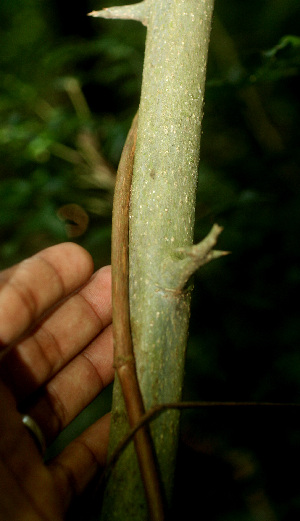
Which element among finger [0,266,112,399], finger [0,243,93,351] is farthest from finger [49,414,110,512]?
finger [0,243,93,351]

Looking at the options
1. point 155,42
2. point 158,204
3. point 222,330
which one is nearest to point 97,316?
point 158,204

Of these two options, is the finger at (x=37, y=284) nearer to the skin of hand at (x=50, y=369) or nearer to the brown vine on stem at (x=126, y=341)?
the skin of hand at (x=50, y=369)

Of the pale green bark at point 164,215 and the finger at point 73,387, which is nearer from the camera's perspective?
the pale green bark at point 164,215

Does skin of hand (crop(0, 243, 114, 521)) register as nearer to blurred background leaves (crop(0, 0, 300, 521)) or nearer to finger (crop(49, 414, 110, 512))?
finger (crop(49, 414, 110, 512))

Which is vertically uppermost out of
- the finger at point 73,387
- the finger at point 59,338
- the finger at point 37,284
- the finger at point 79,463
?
the finger at point 37,284

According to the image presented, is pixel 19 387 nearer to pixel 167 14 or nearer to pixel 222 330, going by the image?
pixel 167 14

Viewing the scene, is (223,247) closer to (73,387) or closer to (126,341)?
(73,387)

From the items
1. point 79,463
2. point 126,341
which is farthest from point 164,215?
point 79,463

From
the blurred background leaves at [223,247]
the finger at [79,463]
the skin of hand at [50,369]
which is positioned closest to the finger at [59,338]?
the skin of hand at [50,369]
